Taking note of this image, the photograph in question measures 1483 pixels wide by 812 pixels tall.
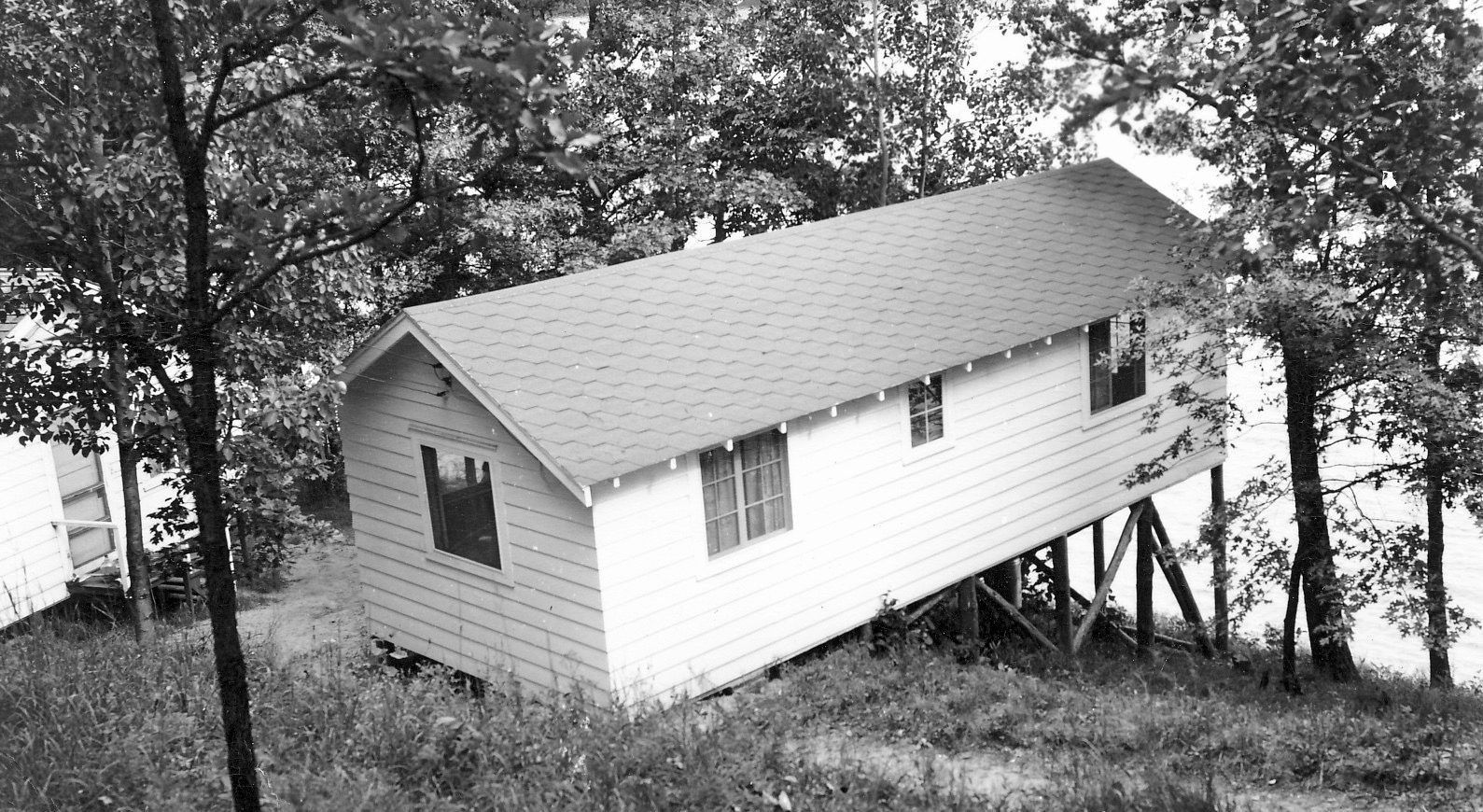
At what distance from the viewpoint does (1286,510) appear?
26.0m

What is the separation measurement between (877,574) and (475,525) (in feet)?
13.6

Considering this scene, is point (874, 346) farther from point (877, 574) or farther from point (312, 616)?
point (312, 616)

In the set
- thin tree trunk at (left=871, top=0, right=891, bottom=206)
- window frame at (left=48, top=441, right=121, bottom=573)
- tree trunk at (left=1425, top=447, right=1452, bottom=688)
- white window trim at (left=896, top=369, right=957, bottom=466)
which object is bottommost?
tree trunk at (left=1425, top=447, right=1452, bottom=688)

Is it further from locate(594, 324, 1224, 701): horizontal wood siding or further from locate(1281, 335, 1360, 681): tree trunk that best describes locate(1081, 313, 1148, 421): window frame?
locate(1281, 335, 1360, 681): tree trunk

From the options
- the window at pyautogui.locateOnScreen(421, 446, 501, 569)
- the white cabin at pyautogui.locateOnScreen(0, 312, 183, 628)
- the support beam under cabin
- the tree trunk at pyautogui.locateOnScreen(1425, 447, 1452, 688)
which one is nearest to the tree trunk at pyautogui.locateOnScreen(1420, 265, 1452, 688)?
the tree trunk at pyautogui.locateOnScreen(1425, 447, 1452, 688)

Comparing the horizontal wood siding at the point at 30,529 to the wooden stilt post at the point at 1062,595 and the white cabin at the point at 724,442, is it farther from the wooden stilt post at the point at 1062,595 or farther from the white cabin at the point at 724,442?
the wooden stilt post at the point at 1062,595

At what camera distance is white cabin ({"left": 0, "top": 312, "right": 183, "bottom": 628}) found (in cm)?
1520

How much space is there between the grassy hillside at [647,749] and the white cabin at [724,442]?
1.38 m

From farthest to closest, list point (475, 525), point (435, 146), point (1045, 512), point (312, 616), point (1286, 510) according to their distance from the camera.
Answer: point (1286, 510) < point (435, 146) < point (312, 616) < point (1045, 512) < point (475, 525)

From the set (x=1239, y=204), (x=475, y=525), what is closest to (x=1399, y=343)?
(x=1239, y=204)

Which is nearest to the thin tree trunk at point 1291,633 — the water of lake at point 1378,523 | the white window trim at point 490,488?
the water of lake at point 1378,523

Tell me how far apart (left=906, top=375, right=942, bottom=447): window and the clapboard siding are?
411cm

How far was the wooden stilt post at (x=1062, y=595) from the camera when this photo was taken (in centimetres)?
1681

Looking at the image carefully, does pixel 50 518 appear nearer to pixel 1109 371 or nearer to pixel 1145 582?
pixel 1109 371
